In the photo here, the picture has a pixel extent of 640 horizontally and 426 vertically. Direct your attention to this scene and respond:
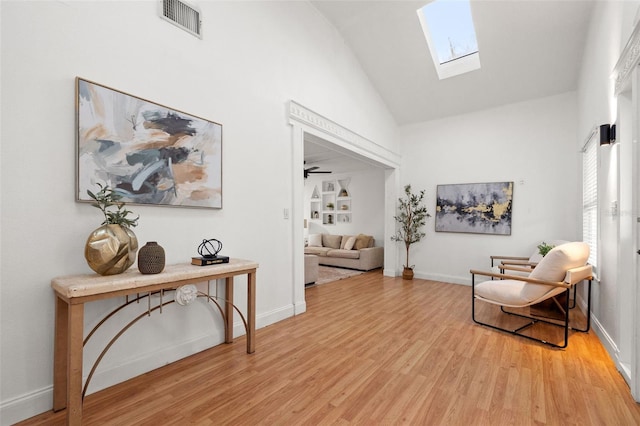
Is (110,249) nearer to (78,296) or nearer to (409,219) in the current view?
(78,296)

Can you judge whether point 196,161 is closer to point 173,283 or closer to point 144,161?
point 144,161

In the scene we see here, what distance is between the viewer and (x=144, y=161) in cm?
232

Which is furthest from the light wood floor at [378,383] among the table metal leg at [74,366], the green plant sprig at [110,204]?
the green plant sprig at [110,204]

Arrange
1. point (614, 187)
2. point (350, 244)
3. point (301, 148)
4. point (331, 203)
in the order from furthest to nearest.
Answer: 1. point (331, 203)
2. point (350, 244)
3. point (301, 148)
4. point (614, 187)

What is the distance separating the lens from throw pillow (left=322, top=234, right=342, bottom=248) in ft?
26.9

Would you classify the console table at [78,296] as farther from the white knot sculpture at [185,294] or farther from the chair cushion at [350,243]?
the chair cushion at [350,243]

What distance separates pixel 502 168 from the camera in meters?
5.31

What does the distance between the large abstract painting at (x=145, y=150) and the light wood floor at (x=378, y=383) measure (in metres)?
1.37

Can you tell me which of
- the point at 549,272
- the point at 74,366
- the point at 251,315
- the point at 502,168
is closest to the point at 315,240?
the point at 502,168

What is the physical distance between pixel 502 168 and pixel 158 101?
17.6 feet

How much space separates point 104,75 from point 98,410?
7.29ft

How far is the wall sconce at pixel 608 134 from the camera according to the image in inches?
106

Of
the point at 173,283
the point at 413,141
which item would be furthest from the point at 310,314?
the point at 413,141

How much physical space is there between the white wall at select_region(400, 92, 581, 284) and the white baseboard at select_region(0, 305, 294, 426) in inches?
156
